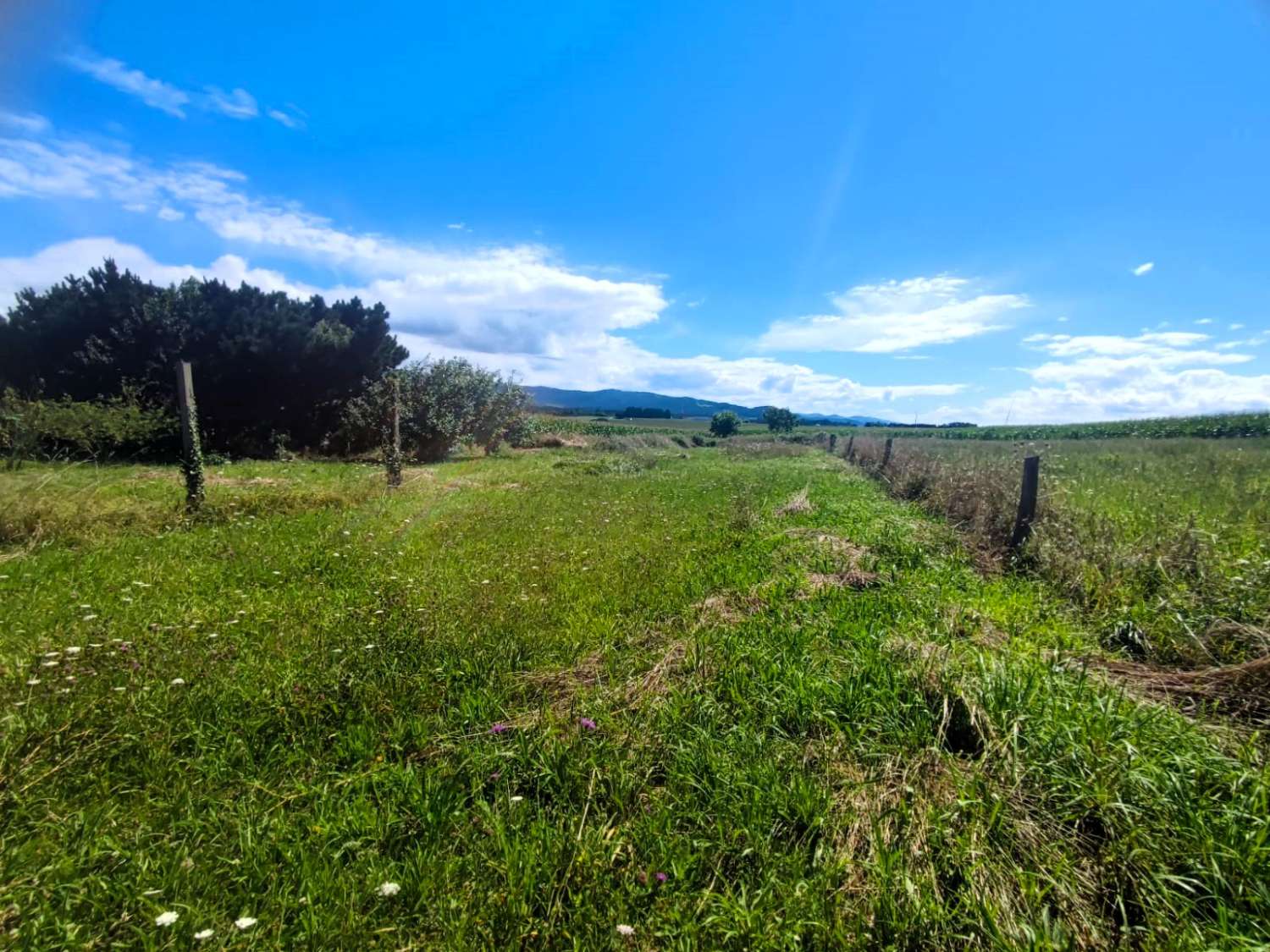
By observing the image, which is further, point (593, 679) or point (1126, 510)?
point (1126, 510)

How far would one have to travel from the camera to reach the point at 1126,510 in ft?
19.1

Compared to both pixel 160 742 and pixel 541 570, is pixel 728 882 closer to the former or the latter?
pixel 160 742

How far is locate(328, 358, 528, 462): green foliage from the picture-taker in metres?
21.1

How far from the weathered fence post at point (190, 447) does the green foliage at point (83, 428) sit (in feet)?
8.67

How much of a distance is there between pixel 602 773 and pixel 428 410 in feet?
69.1

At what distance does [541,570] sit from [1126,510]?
658cm

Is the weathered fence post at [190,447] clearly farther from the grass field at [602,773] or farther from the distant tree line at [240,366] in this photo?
the distant tree line at [240,366]

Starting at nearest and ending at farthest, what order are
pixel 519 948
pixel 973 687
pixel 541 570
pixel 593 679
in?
1. pixel 519 948
2. pixel 973 687
3. pixel 593 679
4. pixel 541 570

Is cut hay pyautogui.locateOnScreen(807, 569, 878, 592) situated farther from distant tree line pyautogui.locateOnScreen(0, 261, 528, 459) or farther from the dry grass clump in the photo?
distant tree line pyautogui.locateOnScreen(0, 261, 528, 459)

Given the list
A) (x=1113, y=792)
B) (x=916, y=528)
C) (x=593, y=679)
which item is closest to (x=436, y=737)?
(x=593, y=679)

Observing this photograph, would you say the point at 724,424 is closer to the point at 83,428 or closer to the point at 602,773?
the point at 83,428

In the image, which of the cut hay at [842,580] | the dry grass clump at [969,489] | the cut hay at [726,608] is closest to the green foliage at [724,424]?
the dry grass clump at [969,489]

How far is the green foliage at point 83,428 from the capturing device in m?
9.89

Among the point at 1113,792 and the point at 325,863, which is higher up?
the point at 1113,792
